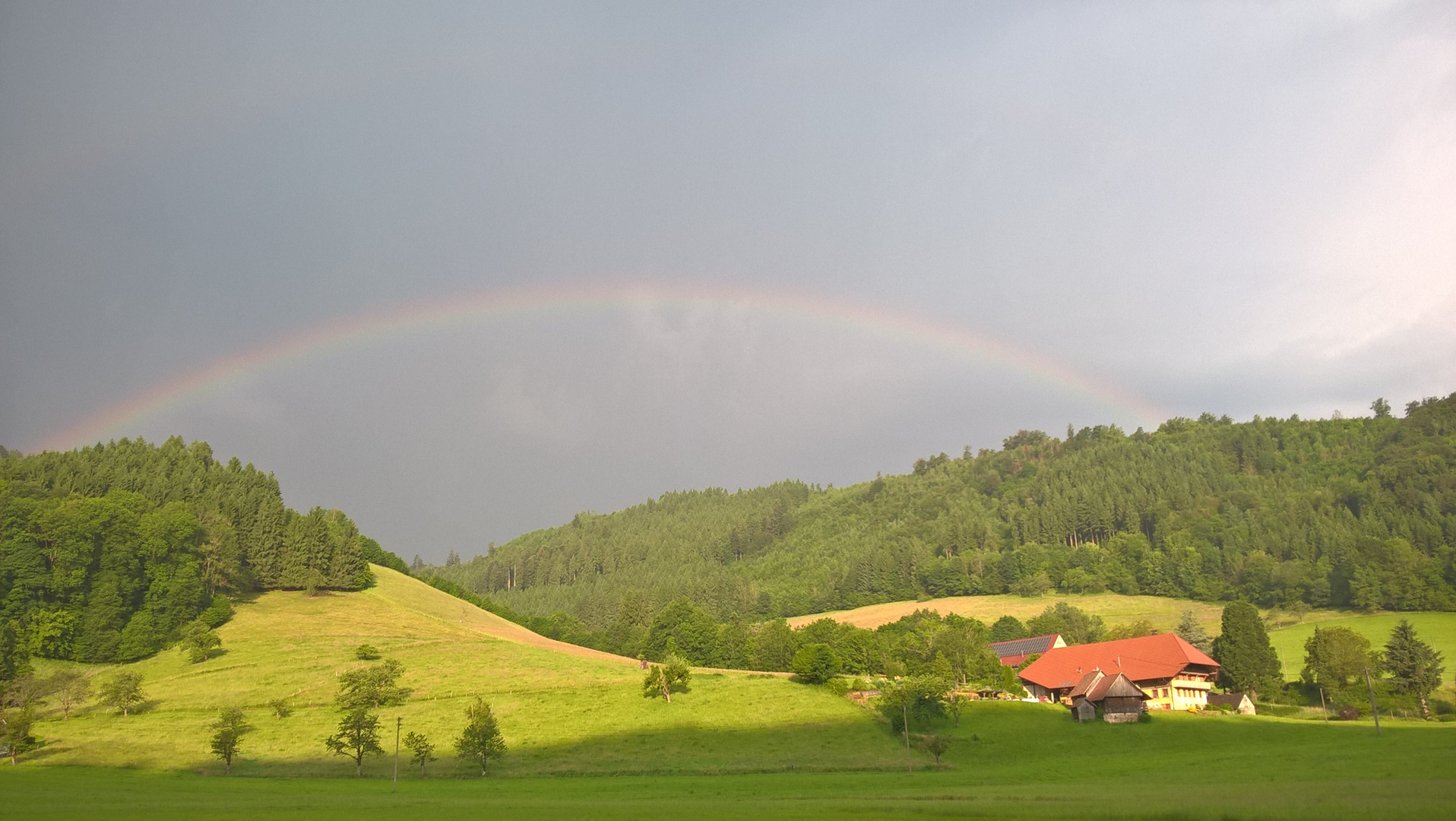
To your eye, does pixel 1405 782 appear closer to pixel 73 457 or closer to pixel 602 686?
pixel 602 686

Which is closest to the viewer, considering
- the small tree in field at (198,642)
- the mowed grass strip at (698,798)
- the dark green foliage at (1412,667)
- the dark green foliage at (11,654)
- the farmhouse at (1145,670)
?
the mowed grass strip at (698,798)

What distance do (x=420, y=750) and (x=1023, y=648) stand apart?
90813 mm

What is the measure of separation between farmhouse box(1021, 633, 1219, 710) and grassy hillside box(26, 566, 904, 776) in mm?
29072

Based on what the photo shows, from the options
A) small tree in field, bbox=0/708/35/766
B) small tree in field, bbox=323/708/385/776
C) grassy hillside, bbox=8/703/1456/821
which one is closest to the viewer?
grassy hillside, bbox=8/703/1456/821

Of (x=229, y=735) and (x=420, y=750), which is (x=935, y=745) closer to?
(x=420, y=750)

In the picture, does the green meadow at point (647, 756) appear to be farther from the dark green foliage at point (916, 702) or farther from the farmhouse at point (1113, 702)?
the farmhouse at point (1113, 702)

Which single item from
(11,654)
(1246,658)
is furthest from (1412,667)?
(11,654)

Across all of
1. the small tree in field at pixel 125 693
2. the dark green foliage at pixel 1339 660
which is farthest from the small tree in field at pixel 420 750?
the dark green foliage at pixel 1339 660

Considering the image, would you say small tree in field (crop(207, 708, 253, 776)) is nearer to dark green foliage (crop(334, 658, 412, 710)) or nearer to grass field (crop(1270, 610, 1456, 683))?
dark green foliage (crop(334, 658, 412, 710))

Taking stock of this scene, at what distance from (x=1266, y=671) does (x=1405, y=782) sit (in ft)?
221

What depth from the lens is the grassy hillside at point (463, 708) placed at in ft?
213

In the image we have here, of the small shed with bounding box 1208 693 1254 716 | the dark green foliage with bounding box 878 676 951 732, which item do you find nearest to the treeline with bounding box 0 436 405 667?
the dark green foliage with bounding box 878 676 951 732

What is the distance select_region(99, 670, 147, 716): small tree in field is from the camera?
252 ft

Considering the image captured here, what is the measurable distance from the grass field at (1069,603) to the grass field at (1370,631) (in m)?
13.0
